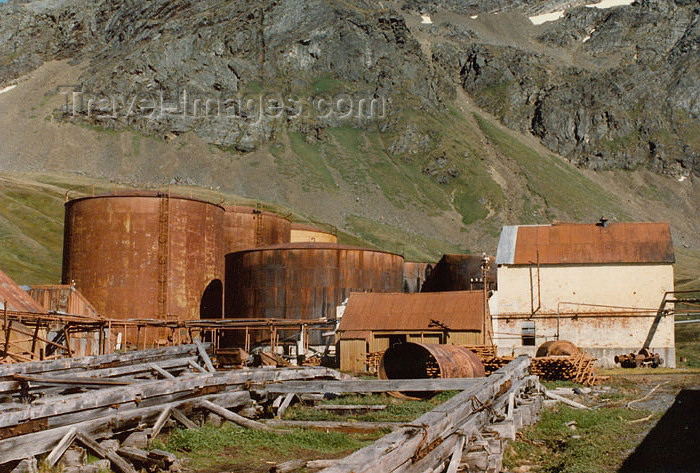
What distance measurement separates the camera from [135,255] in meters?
45.9

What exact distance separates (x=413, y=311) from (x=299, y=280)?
999cm

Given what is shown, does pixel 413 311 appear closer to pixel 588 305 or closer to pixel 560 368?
pixel 560 368

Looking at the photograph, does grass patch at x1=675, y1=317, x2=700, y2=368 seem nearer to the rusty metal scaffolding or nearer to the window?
the window

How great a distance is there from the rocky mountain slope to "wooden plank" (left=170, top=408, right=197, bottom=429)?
10880 centimetres

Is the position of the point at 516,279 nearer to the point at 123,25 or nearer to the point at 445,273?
the point at 445,273

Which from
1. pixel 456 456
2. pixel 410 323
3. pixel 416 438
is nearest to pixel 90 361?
pixel 456 456

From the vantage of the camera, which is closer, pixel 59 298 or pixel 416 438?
pixel 416 438

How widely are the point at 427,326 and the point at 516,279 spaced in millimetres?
9798

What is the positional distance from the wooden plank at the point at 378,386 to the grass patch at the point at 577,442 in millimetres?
1869

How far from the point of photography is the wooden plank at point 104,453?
38.2ft

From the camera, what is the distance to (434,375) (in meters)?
24.1

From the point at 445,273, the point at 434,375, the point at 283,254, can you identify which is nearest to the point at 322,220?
the point at 445,273

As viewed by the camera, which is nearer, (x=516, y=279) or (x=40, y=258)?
(x=516, y=279)

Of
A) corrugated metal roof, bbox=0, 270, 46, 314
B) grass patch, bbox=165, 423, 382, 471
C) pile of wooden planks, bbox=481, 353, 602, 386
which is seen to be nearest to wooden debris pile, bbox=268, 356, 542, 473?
grass patch, bbox=165, 423, 382, 471
